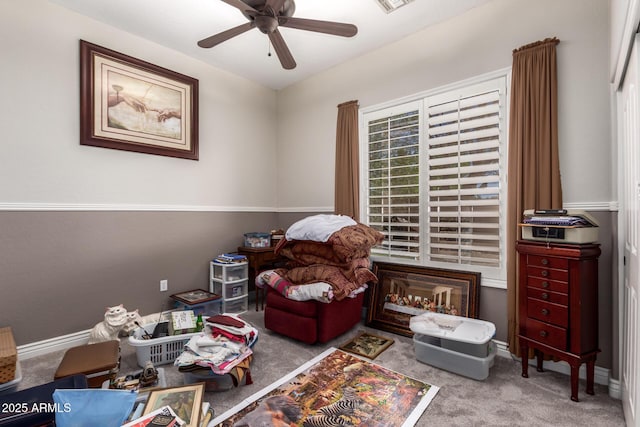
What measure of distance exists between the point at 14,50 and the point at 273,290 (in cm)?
291

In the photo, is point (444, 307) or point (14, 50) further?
point (444, 307)

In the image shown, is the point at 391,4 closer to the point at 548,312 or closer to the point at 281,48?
the point at 281,48

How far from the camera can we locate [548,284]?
1926 mm

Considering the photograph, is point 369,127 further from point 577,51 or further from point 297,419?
point 297,419

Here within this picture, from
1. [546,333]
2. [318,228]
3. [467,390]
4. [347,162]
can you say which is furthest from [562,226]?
[347,162]

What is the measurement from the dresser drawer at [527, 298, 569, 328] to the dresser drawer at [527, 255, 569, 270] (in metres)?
0.24

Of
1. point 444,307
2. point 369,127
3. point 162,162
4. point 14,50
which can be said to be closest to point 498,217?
point 444,307

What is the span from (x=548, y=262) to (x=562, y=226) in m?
0.25

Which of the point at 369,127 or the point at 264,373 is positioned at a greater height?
the point at 369,127

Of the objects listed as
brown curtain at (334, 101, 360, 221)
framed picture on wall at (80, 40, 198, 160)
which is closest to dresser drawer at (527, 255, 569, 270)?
brown curtain at (334, 101, 360, 221)

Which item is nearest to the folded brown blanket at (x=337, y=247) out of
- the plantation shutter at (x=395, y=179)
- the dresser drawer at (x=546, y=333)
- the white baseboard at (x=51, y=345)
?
the plantation shutter at (x=395, y=179)

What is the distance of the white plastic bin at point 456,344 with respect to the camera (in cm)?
207

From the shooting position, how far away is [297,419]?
5.45ft

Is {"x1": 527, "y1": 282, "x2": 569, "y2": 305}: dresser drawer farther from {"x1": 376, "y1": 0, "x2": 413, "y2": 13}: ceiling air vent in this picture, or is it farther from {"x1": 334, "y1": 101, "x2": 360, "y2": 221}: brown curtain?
{"x1": 376, "y1": 0, "x2": 413, "y2": 13}: ceiling air vent
